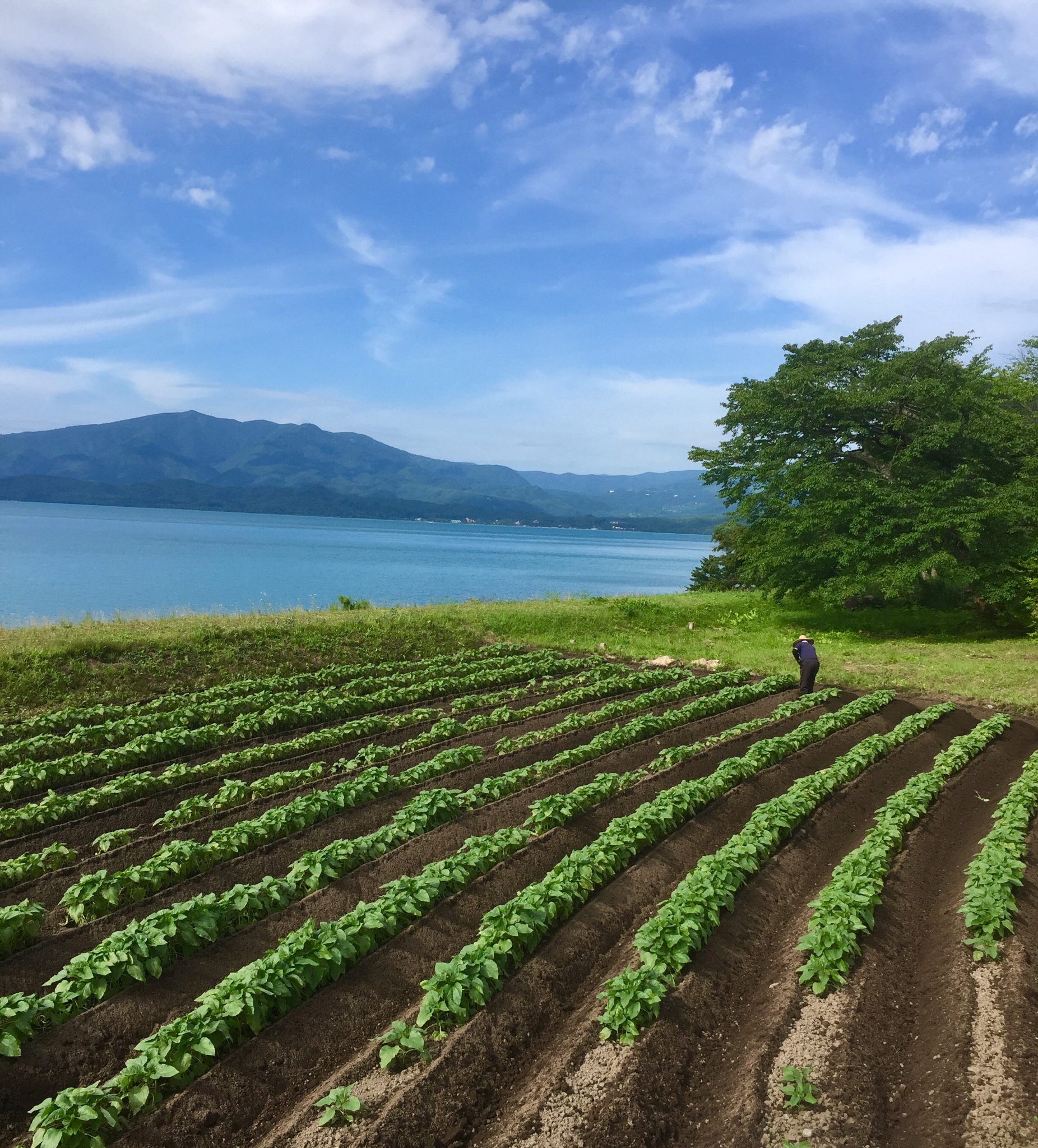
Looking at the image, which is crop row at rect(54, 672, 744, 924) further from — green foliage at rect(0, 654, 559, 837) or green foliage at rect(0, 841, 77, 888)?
green foliage at rect(0, 654, 559, 837)

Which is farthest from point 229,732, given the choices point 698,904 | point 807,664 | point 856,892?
point 807,664

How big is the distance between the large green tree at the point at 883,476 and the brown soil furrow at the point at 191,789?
616 inches

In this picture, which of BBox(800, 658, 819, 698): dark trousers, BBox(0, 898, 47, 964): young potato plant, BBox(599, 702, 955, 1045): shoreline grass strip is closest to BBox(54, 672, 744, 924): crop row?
BBox(0, 898, 47, 964): young potato plant

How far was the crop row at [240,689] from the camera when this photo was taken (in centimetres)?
1534

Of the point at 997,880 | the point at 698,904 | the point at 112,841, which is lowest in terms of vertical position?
the point at 112,841

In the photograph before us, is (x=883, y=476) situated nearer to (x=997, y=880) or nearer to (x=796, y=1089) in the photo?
(x=997, y=880)

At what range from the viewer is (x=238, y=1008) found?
20.2 ft

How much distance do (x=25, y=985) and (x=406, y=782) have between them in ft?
18.7

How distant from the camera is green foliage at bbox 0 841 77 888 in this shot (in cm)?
888

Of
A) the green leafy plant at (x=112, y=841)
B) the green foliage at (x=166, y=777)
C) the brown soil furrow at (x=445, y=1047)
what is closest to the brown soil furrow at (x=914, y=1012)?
the brown soil furrow at (x=445, y=1047)

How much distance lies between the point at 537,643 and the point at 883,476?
1531 cm

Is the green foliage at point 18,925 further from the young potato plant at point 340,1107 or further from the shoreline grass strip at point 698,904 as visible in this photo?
the shoreline grass strip at point 698,904

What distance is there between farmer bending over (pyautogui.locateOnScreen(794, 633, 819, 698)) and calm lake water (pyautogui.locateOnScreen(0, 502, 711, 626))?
1931 cm

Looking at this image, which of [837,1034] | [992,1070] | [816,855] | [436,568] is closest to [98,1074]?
[837,1034]
